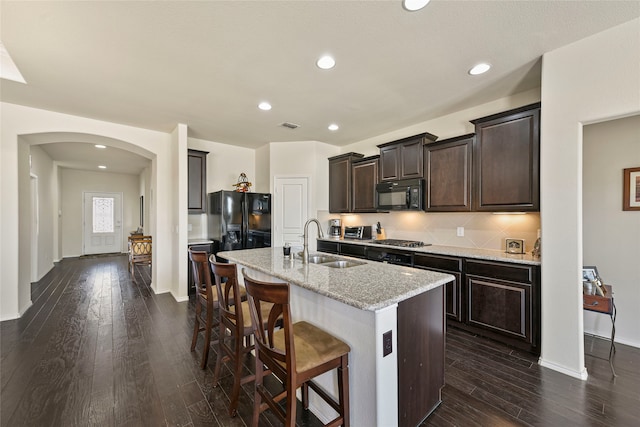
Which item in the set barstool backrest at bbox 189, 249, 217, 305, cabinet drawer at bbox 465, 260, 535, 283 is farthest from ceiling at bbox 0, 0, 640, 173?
cabinet drawer at bbox 465, 260, 535, 283

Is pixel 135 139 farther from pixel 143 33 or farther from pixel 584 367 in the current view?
pixel 584 367

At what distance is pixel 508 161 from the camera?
2756mm

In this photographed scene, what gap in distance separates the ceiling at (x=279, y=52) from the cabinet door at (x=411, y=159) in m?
0.43

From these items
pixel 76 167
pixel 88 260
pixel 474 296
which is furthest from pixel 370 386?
pixel 76 167

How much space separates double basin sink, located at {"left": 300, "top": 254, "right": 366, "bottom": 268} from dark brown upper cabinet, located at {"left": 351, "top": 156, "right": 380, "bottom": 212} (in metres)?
1.87

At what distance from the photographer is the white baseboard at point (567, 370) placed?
2117 mm

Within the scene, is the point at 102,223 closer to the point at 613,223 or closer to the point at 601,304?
the point at 601,304

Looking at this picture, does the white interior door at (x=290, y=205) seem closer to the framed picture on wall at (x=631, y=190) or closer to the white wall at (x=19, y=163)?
the white wall at (x=19, y=163)

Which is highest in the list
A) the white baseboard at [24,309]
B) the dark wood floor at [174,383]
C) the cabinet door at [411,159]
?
the cabinet door at [411,159]

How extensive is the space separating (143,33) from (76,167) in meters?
8.13

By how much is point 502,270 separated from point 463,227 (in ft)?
3.27

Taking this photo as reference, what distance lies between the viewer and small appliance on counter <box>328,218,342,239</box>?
5.09 meters

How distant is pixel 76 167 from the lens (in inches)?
304

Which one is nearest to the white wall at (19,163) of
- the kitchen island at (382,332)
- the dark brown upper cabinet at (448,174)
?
the kitchen island at (382,332)
